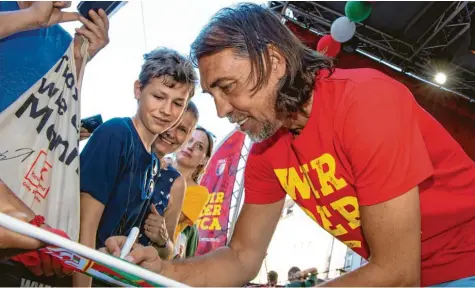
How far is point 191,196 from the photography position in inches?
118

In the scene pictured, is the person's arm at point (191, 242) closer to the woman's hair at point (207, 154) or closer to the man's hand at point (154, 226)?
the woman's hair at point (207, 154)

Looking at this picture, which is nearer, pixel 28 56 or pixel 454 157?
pixel 454 157

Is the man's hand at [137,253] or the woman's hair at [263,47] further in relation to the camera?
the woman's hair at [263,47]

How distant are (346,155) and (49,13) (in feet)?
3.35

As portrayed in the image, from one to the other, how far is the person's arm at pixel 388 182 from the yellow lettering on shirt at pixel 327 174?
0.35 feet

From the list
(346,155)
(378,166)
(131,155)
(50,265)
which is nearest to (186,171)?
(131,155)

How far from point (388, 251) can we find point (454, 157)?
372 millimetres

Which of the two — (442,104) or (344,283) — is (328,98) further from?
(442,104)

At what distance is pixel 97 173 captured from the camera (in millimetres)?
1639

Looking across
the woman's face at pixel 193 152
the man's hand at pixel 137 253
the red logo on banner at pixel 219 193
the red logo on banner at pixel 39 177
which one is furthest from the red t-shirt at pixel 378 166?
the red logo on banner at pixel 219 193

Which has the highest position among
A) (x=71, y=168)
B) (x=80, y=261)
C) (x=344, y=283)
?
(x=71, y=168)

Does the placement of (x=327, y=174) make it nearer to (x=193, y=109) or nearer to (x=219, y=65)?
(x=219, y=65)

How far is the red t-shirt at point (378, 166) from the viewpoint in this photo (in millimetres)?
1204

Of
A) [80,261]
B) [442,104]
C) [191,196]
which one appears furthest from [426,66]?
[80,261]
